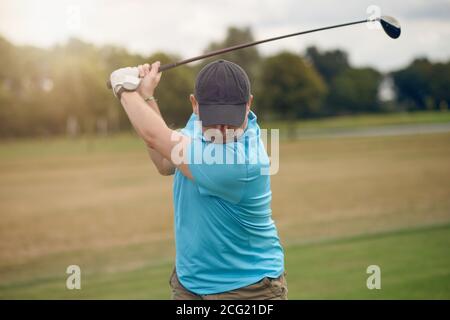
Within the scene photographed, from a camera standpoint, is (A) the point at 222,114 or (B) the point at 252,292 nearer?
(A) the point at 222,114

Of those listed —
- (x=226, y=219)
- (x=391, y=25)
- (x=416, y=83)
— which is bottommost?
(x=226, y=219)

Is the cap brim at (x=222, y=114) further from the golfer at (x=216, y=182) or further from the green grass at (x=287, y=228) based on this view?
the green grass at (x=287, y=228)

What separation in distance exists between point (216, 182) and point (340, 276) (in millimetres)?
5620

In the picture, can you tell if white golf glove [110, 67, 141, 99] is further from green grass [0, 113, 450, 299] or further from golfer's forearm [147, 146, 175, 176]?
green grass [0, 113, 450, 299]

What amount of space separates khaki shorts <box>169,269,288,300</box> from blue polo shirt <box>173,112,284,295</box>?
0.09 feet

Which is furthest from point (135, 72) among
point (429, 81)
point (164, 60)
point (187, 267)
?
point (164, 60)

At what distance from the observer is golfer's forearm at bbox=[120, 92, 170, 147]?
3033 millimetres

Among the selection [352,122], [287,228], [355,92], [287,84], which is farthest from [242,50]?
[287,228]

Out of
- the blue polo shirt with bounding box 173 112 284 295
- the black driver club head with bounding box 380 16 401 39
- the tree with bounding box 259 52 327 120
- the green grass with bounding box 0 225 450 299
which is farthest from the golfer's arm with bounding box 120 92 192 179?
the tree with bounding box 259 52 327 120

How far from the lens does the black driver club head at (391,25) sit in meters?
3.92

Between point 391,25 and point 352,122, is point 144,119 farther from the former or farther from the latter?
point 352,122

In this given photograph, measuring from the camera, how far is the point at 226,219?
3359mm
